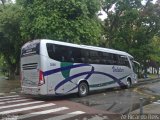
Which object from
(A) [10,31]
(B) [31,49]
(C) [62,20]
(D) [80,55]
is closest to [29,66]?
(B) [31,49]

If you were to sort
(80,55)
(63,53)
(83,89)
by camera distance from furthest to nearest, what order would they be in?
1. (83,89)
2. (80,55)
3. (63,53)

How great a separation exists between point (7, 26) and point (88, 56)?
1383cm

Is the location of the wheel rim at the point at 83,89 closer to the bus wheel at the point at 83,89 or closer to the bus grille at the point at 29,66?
the bus wheel at the point at 83,89

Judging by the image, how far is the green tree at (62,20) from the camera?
23.8 m

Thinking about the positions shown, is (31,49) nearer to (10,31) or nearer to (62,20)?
(62,20)

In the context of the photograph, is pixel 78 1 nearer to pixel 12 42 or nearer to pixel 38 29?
pixel 38 29

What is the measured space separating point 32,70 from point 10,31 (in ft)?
50.4

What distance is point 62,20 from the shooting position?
23797 millimetres

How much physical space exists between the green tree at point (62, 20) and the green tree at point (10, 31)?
5.61 metres

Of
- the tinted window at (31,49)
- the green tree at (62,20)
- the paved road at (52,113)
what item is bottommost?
the paved road at (52,113)

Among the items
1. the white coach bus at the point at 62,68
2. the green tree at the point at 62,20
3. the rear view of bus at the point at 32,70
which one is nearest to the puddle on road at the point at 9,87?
the green tree at the point at 62,20

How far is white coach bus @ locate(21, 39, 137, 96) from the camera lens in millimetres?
17188

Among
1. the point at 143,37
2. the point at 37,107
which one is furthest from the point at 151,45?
the point at 37,107

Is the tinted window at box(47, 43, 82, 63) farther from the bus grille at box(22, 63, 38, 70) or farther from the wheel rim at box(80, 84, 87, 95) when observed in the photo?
the wheel rim at box(80, 84, 87, 95)
